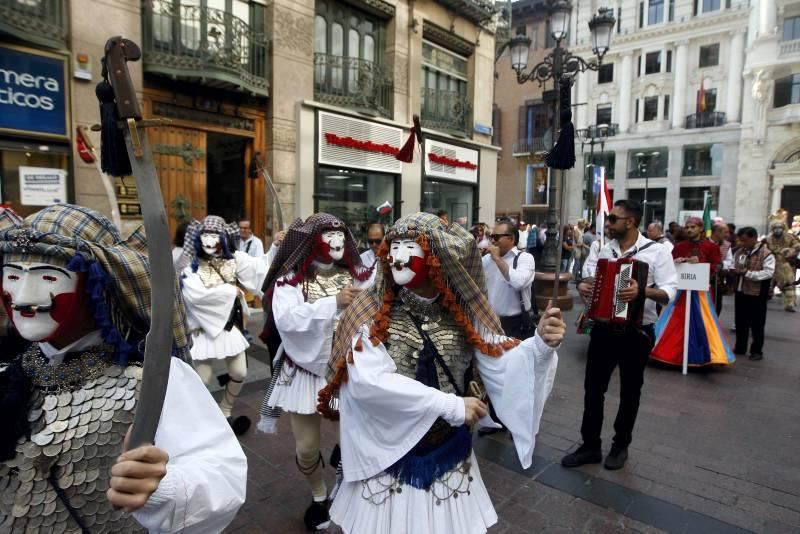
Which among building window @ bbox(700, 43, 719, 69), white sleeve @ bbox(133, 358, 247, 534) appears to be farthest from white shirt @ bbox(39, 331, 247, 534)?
building window @ bbox(700, 43, 719, 69)

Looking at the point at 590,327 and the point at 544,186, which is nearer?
the point at 590,327

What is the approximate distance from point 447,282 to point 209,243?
119 inches

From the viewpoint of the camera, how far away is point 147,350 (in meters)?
1.04

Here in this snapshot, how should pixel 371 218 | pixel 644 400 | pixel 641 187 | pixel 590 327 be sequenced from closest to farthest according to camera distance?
1. pixel 590 327
2. pixel 644 400
3. pixel 371 218
4. pixel 641 187

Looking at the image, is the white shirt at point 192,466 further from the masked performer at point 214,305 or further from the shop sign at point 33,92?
the shop sign at point 33,92

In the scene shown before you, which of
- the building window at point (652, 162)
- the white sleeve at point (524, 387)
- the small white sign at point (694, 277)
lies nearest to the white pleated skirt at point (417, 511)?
the white sleeve at point (524, 387)

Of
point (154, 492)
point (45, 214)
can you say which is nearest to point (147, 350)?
point (154, 492)

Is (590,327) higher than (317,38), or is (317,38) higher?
(317,38)

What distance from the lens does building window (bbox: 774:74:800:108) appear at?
29.0m

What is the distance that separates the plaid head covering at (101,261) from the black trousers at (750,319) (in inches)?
333

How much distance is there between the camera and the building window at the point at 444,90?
14.1 metres

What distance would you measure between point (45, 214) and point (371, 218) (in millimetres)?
11243

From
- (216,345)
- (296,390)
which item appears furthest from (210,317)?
(296,390)

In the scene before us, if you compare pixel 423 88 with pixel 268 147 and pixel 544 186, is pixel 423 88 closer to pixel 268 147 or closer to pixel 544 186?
pixel 268 147
